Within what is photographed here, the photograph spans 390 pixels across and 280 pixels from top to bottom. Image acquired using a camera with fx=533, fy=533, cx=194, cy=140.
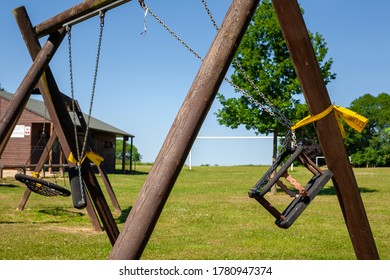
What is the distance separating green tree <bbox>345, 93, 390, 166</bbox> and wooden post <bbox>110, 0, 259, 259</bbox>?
50.8 m

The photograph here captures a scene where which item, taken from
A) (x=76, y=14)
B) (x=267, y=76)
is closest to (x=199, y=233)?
(x=76, y=14)

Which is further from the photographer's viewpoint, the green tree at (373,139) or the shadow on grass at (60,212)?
the green tree at (373,139)

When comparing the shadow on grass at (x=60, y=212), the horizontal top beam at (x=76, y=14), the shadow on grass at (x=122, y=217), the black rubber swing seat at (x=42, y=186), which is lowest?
the shadow on grass at (x=60, y=212)

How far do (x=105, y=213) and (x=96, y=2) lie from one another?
92.2 inches

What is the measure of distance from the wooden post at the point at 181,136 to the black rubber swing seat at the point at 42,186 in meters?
3.64

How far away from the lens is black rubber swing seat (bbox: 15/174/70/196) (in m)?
6.87

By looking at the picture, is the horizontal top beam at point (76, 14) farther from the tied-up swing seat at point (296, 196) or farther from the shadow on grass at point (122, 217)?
the shadow on grass at point (122, 217)

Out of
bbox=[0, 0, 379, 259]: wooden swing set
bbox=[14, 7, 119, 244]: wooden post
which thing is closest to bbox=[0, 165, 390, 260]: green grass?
bbox=[14, 7, 119, 244]: wooden post

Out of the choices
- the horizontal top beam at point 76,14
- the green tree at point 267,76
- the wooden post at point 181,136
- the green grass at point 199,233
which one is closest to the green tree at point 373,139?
the green tree at point 267,76

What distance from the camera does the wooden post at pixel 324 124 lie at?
12.7ft

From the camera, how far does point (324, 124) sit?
4059 millimetres

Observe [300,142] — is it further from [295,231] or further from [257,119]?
[257,119]

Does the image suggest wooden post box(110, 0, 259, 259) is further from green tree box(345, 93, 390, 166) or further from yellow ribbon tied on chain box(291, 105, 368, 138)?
green tree box(345, 93, 390, 166)
